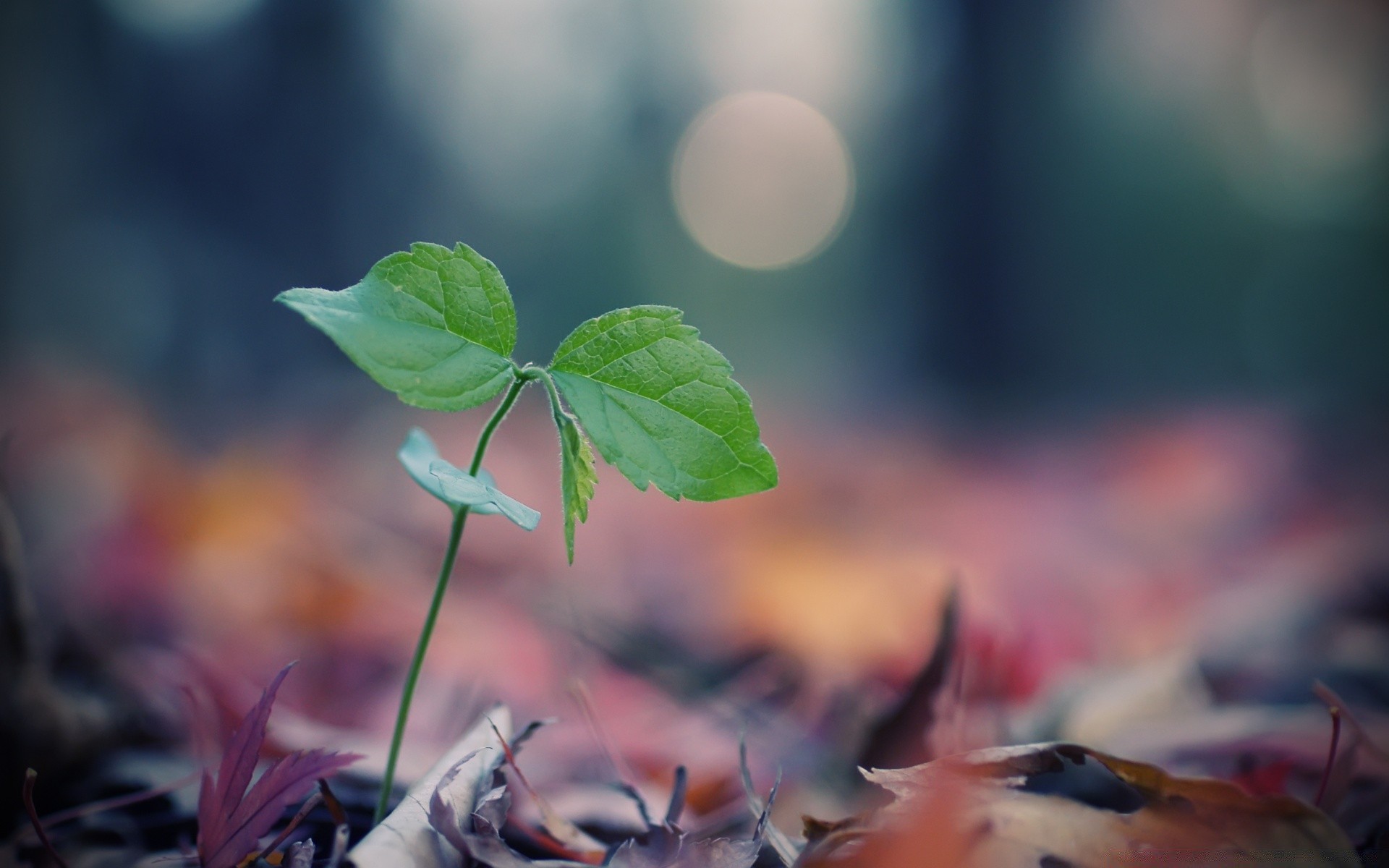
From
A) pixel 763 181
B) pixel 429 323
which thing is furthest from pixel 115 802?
pixel 763 181

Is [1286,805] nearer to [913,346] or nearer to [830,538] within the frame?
[830,538]

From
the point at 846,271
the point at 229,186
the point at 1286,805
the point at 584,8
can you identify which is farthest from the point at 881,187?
the point at 1286,805

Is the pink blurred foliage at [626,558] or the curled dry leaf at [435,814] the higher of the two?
the curled dry leaf at [435,814]

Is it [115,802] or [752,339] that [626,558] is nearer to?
[115,802]

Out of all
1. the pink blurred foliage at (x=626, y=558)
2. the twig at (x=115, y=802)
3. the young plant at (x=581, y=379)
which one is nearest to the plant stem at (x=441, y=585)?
the young plant at (x=581, y=379)

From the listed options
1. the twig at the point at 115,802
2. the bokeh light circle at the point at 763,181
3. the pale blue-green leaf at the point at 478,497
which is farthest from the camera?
the bokeh light circle at the point at 763,181

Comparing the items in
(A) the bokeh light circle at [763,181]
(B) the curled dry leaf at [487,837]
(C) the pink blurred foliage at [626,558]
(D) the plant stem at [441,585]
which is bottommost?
(C) the pink blurred foliage at [626,558]

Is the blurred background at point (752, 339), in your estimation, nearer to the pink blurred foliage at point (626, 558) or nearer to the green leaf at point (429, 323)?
the pink blurred foliage at point (626, 558)
